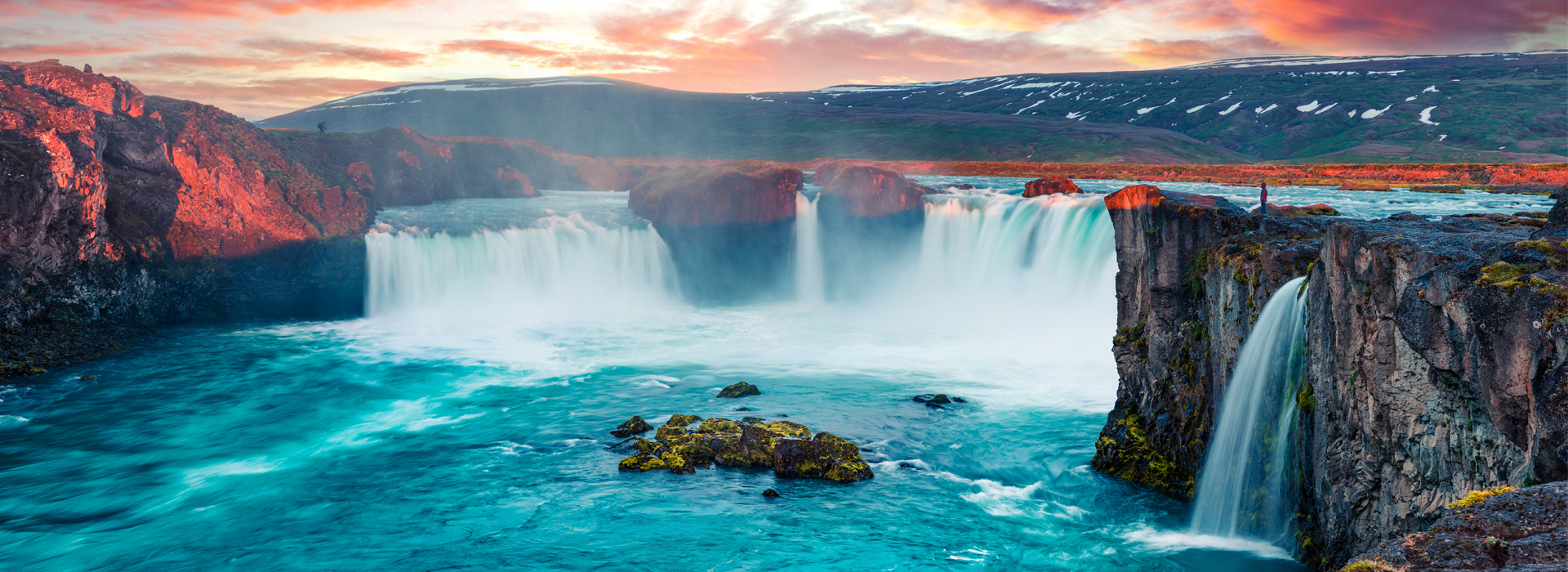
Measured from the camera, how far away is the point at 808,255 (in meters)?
59.2

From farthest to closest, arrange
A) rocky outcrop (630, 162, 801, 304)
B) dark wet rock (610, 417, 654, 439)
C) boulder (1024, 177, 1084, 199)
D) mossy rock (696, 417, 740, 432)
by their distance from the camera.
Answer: rocky outcrop (630, 162, 801, 304), boulder (1024, 177, 1084, 199), dark wet rock (610, 417, 654, 439), mossy rock (696, 417, 740, 432)

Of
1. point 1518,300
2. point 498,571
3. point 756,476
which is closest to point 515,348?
point 756,476

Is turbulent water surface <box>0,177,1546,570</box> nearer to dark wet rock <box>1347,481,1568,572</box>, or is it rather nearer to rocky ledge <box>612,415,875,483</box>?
rocky ledge <box>612,415,875,483</box>

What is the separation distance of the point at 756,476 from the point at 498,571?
22.5 feet

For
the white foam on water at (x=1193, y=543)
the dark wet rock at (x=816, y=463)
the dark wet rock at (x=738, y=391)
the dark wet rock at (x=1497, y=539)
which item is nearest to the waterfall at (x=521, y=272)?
the dark wet rock at (x=738, y=391)

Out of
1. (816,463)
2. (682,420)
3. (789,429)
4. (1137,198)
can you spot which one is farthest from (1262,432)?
(682,420)

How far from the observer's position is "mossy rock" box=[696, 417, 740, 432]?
75.4 ft

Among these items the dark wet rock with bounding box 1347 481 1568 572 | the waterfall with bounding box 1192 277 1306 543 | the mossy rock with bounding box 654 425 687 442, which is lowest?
the mossy rock with bounding box 654 425 687 442

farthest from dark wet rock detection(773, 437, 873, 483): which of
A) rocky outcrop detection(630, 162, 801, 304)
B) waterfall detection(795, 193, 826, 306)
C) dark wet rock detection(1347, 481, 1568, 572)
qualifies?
waterfall detection(795, 193, 826, 306)

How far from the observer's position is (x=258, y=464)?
74.3 feet

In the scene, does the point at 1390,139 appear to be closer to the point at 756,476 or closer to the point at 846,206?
the point at 846,206

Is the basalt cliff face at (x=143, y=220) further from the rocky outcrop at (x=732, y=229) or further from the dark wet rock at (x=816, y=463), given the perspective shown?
the dark wet rock at (x=816, y=463)

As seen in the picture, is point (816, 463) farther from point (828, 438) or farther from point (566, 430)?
point (566, 430)

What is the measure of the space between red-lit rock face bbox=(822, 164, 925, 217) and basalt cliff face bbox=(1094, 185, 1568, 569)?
38.3 m
